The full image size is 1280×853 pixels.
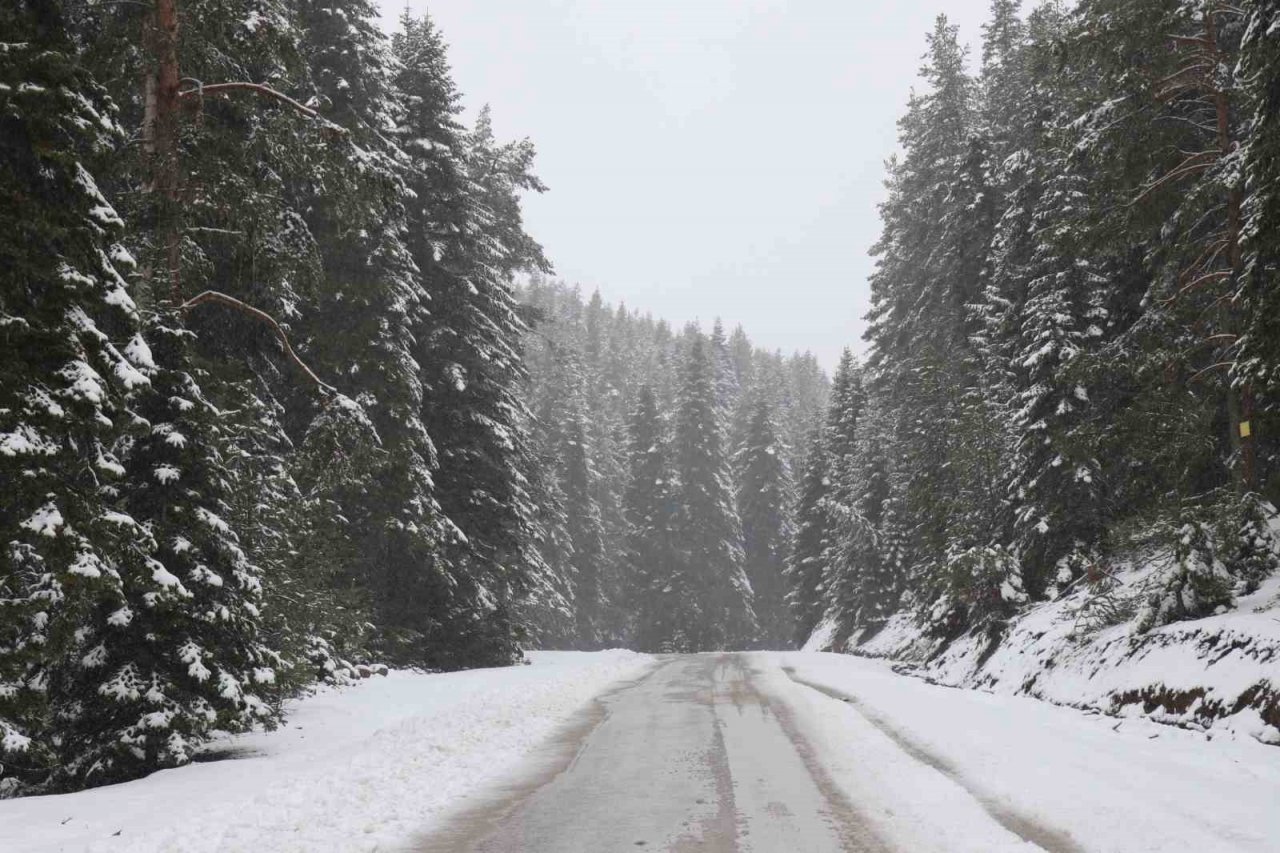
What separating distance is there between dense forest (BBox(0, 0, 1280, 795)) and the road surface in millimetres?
3627

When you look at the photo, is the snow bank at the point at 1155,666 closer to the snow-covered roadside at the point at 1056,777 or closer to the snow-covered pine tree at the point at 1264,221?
the snow-covered roadside at the point at 1056,777

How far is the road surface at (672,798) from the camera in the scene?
637 cm

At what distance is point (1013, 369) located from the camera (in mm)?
21031

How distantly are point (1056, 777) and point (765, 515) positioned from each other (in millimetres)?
58801

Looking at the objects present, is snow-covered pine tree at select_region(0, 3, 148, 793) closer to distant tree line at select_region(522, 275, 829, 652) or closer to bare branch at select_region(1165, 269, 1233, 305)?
bare branch at select_region(1165, 269, 1233, 305)

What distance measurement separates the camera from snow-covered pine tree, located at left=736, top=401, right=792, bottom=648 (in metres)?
66.0

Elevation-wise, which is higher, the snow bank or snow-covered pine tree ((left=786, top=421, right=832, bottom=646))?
snow-covered pine tree ((left=786, top=421, right=832, bottom=646))

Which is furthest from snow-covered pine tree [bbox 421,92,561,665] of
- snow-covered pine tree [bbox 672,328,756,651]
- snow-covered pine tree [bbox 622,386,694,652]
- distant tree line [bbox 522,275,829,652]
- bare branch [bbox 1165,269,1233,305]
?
snow-covered pine tree [bbox 672,328,756,651]

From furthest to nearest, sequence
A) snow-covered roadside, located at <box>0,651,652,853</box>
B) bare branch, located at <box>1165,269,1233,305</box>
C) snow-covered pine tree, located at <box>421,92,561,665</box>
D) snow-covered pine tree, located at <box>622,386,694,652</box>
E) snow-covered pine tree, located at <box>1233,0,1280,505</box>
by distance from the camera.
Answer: snow-covered pine tree, located at <box>622,386,694,652</box> → snow-covered pine tree, located at <box>421,92,561,665</box> → bare branch, located at <box>1165,269,1233,305</box> → snow-covered pine tree, located at <box>1233,0,1280,505</box> → snow-covered roadside, located at <box>0,651,652,853</box>

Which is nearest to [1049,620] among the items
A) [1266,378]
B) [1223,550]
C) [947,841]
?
[1223,550]

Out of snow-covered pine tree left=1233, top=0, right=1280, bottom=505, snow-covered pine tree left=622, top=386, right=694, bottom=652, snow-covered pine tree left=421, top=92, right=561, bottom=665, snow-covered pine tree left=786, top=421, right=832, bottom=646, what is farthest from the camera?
snow-covered pine tree left=622, top=386, right=694, bottom=652

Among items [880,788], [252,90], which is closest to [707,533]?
[252,90]

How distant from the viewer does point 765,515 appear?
6662 cm

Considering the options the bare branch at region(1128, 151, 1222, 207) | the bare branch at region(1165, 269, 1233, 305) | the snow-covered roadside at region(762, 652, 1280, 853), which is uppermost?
the bare branch at region(1128, 151, 1222, 207)
